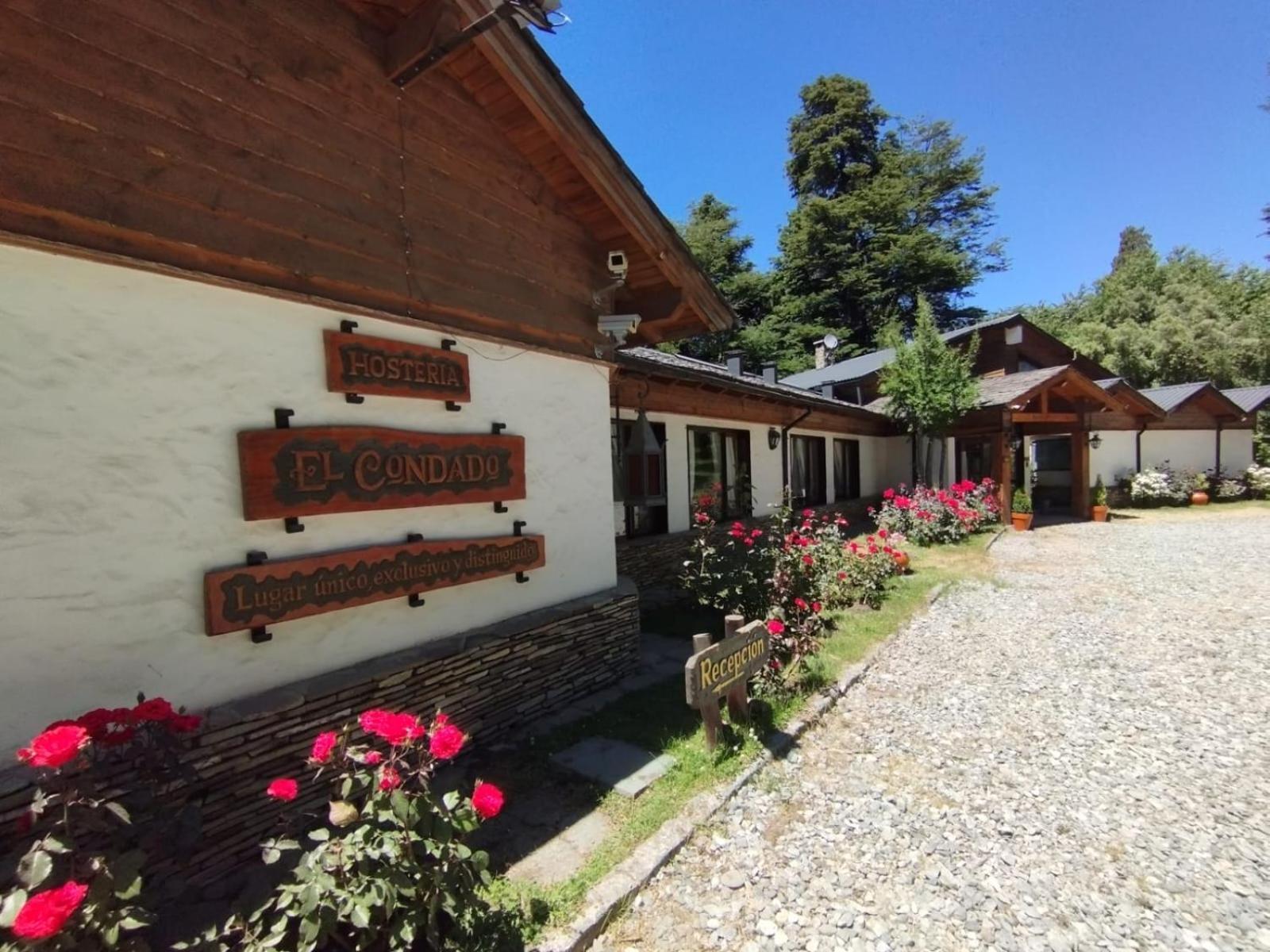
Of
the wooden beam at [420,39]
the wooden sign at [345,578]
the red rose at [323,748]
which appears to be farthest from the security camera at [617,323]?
the red rose at [323,748]

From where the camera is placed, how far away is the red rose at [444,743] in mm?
2312

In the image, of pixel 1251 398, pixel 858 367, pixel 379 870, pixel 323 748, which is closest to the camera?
pixel 379 870

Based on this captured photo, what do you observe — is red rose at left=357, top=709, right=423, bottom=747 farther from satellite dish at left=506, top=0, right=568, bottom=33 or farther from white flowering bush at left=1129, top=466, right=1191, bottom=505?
white flowering bush at left=1129, top=466, right=1191, bottom=505

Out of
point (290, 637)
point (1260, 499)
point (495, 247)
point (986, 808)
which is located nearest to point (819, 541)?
point (986, 808)

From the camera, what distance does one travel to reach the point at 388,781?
2.22 meters

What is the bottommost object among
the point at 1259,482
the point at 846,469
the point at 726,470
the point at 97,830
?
the point at 1259,482

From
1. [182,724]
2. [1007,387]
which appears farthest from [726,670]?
[1007,387]

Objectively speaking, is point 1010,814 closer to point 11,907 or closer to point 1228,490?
point 11,907

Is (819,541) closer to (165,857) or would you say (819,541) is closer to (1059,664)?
(1059,664)

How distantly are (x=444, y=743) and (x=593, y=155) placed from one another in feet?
14.8

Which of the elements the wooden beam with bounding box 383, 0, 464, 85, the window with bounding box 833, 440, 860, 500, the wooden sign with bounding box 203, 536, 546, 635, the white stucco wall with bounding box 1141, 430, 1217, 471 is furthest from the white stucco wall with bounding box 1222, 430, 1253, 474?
the wooden beam with bounding box 383, 0, 464, 85

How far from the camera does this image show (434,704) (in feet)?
13.0

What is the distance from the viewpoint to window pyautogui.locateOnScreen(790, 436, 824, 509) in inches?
493

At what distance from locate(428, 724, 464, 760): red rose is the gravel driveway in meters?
1.22
